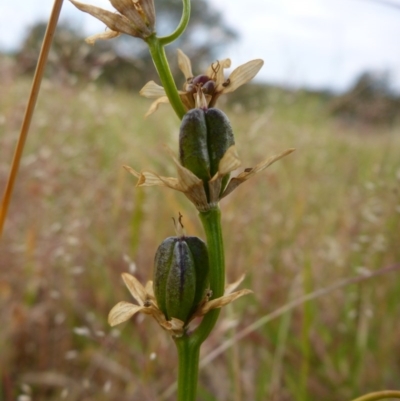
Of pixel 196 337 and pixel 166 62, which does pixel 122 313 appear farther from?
pixel 166 62

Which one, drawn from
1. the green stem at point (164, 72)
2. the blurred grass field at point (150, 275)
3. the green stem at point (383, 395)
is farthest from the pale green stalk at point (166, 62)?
the blurred grass field at point (150, 275)

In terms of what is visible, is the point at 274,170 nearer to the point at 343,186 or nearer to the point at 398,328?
the point at 343,186

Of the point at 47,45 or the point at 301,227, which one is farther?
the point at 301,227

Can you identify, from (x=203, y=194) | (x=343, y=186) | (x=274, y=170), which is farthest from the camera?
(x=343, y=186)

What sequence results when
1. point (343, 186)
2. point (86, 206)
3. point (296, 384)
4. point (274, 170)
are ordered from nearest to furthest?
1. point (296, 384)
2. point (86, 206)
3. point (274, 170)
4. point (343, 186)

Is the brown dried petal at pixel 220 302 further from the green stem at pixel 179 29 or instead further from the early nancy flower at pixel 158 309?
the green stem at pixel 179 29

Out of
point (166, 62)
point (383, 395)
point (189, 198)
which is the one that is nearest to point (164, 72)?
point (166, 62)

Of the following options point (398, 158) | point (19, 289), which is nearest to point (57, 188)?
point (19, 289)
